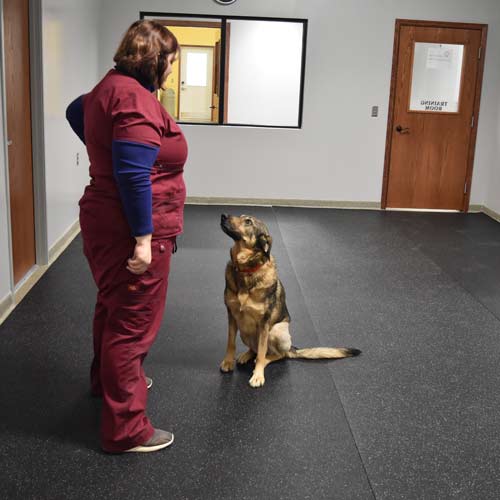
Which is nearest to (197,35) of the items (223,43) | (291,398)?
A: (223,43)

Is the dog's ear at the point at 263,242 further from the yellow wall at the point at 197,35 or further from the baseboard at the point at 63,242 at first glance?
the yellow wall at the point at 197,35

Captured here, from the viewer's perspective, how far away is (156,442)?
91.6 inches

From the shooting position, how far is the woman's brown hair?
2.03 metres

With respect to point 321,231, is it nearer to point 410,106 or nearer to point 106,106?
point 410,106

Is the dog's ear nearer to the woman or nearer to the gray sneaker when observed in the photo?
the woman

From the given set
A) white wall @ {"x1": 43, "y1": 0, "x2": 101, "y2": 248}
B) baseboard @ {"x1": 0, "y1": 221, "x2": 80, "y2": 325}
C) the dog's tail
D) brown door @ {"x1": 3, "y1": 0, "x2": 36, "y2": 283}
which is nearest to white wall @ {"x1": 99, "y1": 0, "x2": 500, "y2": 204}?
white wall @ {"x1": 43, "y1": 0, "x2": 101, "y2": 248}

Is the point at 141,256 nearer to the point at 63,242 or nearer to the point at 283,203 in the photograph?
the point at 63,242

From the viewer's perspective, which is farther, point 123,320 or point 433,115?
point 433,115

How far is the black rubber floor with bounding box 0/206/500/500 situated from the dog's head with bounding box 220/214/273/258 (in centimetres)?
60

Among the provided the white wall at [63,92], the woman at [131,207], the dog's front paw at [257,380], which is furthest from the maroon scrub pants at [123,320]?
the white wall at [63,92]

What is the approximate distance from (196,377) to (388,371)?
2.81 feet

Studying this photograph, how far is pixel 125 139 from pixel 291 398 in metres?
1.35

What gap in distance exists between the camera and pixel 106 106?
6.51 ft

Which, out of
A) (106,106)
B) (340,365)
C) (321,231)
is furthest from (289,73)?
(106,106)
